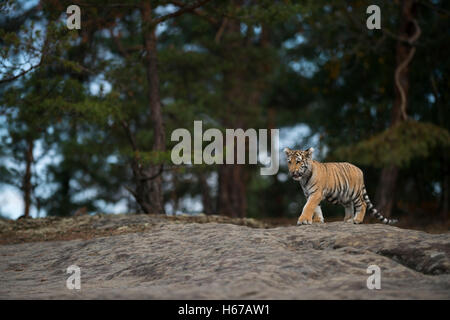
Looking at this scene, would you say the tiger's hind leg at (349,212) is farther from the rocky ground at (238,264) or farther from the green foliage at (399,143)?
the green foliage at (399,143)

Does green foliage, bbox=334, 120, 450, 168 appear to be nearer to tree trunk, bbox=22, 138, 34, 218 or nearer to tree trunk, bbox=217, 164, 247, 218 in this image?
tree trunk, bbox=217, 164, 247, 218

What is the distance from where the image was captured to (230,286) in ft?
17.3

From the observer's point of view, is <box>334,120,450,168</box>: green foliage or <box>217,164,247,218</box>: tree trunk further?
<box>217,164,247,218</box>: tree trunk

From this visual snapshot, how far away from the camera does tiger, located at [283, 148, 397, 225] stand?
7.81 metres

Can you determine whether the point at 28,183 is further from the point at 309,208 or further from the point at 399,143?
Answer: the point at 309,208

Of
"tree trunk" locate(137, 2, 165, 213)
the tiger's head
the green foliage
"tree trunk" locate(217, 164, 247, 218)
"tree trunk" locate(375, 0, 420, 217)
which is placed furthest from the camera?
"tree trunk" locate(217, 164, 247, 218)

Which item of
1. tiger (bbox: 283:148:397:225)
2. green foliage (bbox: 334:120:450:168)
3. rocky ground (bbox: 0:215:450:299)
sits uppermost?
green foliage (bbox: 334:120:450:168)

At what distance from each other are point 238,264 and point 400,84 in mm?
12372

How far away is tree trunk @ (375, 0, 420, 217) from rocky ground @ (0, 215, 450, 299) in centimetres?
938

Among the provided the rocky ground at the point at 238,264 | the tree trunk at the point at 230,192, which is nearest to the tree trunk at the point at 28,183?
the tree trunk at the point at 230,192

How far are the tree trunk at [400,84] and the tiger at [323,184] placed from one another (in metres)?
8.12

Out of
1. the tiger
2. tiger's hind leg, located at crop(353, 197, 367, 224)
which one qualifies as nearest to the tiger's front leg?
the tiger

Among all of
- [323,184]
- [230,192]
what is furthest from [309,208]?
[230,192]

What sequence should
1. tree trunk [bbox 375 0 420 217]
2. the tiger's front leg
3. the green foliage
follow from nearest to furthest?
1. the tiger's front leg
2. the green foliage
3. tree trunk [bbox 375 0 420 217]
